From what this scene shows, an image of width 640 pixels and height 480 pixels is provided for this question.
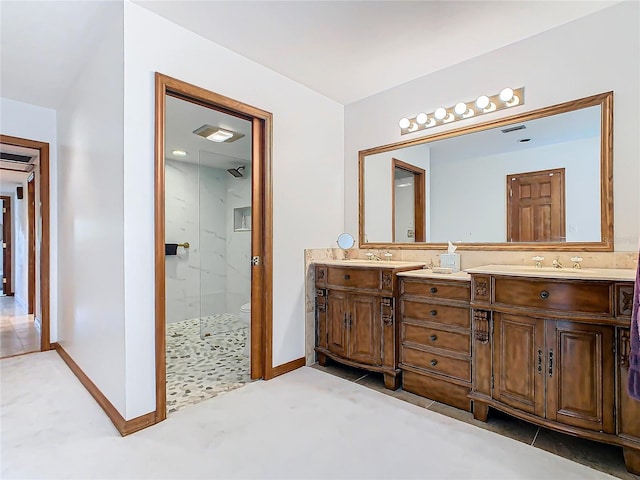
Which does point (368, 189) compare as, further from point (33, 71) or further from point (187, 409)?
point (33, 71)

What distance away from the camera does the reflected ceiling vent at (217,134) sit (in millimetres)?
3561

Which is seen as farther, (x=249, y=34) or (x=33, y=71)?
(x=33, y=71)

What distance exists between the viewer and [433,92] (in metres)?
2.79

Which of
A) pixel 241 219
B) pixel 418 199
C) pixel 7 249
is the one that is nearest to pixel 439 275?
pixel 418 199

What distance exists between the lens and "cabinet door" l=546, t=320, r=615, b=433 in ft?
5.36

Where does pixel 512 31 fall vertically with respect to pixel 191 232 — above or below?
above

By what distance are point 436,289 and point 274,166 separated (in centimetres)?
153

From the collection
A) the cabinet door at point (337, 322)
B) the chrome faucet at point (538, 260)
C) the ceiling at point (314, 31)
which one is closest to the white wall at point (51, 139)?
the ceiling at point (314, 31)

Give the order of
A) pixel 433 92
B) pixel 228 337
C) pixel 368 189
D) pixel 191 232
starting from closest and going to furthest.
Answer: pixel 433 92 < pixel 368 189 < pixel 228 337 < pixel 191 232

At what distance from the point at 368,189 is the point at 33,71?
9.42ft

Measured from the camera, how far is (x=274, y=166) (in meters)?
2.78

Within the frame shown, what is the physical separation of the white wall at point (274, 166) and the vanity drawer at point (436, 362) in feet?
3.15

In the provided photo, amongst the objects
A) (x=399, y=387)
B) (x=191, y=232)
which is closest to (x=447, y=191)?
(x=399, y=387)

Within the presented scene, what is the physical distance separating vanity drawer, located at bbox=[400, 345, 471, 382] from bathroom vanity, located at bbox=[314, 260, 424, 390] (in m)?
0.10
